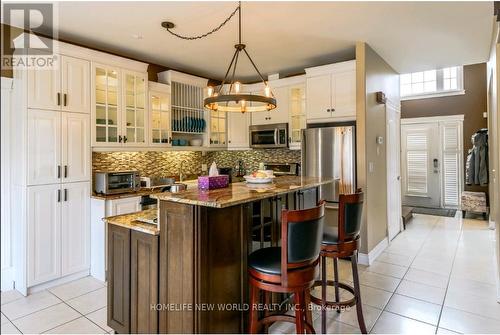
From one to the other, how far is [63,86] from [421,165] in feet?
25.0

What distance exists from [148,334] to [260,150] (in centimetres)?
391

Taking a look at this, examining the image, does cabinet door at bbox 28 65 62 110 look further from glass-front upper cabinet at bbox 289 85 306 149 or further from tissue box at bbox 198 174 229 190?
glass-front upper cabinet at bbox 289 85 306 149

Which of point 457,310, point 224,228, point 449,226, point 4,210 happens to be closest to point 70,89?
point 4,210

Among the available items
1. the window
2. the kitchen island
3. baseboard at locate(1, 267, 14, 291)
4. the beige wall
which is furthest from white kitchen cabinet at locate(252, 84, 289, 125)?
baseboard at locate(1, 267, 14, 291)

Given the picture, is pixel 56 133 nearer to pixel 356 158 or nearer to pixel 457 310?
pixel 356 158

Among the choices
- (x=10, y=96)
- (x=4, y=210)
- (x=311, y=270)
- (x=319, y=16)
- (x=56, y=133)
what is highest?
(x=319, y=16)

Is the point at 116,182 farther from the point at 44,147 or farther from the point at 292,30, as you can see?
the point at 292,30

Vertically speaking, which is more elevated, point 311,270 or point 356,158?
point 356,158

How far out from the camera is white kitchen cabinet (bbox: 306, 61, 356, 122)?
154 inches

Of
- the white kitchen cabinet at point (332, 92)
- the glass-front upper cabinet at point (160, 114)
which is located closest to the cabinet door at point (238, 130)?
the glass-front upper cabinet at point (160, 114)

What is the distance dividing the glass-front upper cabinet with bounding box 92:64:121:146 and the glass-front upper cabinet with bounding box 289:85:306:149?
2.59 meters

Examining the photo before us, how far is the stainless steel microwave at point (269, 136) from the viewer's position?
4.87m

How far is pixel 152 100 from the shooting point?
4355 millimetres

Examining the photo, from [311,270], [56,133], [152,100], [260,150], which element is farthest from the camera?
[260,150]
